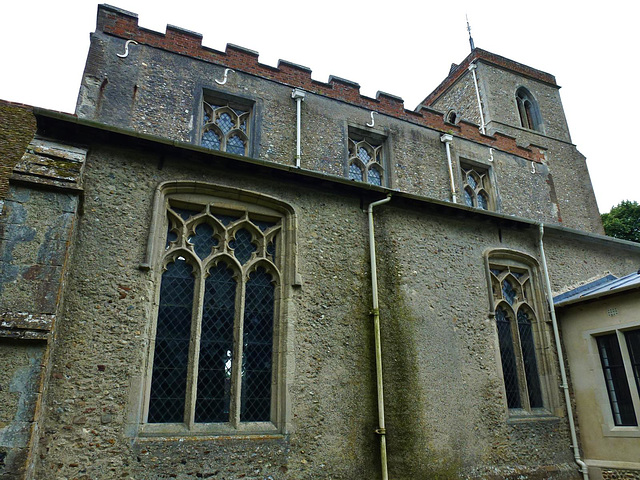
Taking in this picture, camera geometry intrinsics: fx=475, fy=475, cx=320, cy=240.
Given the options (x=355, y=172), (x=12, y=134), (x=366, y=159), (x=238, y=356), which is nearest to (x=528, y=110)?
(x=366, y=159)

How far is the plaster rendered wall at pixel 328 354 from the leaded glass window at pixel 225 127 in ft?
10.3

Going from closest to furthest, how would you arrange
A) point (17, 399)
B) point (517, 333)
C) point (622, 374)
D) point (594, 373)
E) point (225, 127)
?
point (17, 399)
point (622, 374)
point (594, 373)
point (517, 333)
point (225, 127)

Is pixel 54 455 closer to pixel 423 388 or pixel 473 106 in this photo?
pixel 423 388

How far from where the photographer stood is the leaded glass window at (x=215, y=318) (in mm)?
5938

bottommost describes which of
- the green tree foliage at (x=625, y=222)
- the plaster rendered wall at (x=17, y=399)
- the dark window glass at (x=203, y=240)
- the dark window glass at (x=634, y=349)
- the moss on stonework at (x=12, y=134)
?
the plaster rendered wall at (x=17, y=399)

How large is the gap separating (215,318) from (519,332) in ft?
19.0

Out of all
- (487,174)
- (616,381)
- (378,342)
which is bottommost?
(616,381)

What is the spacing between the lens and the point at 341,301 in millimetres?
7090

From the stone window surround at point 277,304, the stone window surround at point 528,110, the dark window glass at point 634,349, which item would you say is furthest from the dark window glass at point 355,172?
the stone window surround at point 528,110

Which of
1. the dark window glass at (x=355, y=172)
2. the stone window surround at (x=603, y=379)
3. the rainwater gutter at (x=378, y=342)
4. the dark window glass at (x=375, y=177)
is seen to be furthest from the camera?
the dark window glass at (x=375, y=177)

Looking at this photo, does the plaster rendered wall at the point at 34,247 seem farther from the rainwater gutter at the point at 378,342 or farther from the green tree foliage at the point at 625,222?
the green tree foliage at the point at 625,222

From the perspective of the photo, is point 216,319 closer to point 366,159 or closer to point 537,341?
point 537,341

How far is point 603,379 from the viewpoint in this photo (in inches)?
327

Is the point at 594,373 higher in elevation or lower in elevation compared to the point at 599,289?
lower
